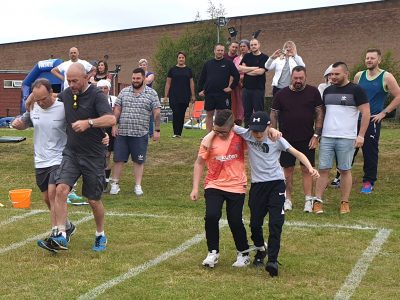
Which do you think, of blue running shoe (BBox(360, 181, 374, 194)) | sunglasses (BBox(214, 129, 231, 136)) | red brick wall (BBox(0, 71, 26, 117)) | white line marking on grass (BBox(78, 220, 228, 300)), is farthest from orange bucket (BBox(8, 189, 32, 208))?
red brick wall (BBox(0, 71, 26, 117))

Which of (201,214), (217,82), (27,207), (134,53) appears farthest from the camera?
(134,53)

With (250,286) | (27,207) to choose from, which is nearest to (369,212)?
(250,286)

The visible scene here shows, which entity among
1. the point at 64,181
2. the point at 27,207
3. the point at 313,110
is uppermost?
the point at 313,110

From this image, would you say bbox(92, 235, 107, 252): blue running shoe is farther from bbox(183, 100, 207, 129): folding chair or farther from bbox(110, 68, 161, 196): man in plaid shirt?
bbox(183, 100, 207, 129): folding chair

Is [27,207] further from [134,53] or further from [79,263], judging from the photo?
[134,53]

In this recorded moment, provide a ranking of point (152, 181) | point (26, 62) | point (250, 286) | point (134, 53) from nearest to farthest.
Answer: point (250, 286)
point (152, 181)
point (134, 53)
point (26, 62)

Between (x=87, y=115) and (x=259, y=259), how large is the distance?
2396 mm

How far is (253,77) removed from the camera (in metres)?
12.1

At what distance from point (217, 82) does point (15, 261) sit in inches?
273

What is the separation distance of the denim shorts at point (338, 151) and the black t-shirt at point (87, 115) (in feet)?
12.0

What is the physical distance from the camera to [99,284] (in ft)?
17.8

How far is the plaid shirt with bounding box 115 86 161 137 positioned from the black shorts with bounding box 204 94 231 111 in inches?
96.8

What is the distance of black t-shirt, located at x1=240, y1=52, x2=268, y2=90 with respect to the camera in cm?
1205

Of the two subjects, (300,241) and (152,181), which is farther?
(152,181)
